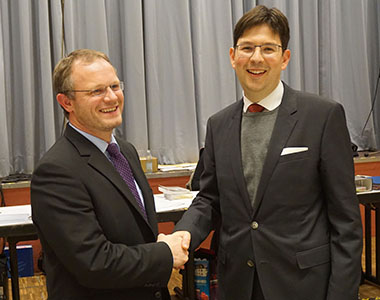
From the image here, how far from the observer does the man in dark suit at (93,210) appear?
1505 millimetres

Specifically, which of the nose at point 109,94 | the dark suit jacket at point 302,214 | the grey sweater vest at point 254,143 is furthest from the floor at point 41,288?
the nose at point 109,94

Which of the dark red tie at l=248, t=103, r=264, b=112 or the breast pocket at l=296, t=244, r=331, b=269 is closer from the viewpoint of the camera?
the breast pocket at l=296, t=244, r=331, b=269

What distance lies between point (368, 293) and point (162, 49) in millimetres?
2648

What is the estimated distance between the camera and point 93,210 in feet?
5.11

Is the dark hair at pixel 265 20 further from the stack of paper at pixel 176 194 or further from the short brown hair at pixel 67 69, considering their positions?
the stack of paper at pixel 176 194

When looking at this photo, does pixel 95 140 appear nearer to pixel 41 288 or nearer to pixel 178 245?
pixel 178 245

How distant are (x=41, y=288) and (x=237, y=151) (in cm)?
265

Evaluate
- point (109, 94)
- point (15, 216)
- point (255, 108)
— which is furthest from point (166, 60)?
point (109, 94)

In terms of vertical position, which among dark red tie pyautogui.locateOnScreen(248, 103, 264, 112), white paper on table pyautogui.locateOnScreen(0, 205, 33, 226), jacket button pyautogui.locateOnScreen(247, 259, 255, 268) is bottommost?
white paper on table pyautogui.locateOnScreen(0, 205, 33, 226)

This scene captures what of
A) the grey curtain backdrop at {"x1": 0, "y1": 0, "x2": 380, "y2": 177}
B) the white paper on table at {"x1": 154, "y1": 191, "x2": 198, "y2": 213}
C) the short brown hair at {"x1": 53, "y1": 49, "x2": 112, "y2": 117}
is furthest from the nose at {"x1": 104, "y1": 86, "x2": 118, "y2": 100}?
the grey curtain backdrop at {"x1": 0, "y1": 0, "x2": 380, "y2": 177}

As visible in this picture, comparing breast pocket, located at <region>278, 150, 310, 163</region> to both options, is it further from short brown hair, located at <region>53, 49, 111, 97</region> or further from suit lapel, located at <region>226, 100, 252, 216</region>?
short brown hair, located at <region>53, 49, 111, 97</region>

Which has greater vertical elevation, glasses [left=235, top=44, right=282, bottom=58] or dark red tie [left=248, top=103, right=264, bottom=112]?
glasses [left=235, top=44, right=282, bottom=58]

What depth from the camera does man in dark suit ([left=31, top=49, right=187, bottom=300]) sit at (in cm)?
150

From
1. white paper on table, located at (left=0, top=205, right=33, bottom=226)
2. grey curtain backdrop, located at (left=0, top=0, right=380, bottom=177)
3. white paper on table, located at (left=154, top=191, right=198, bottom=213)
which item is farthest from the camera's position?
grey curtain backdrop, located at (left=0, top=0, right=380, bottom=177)
